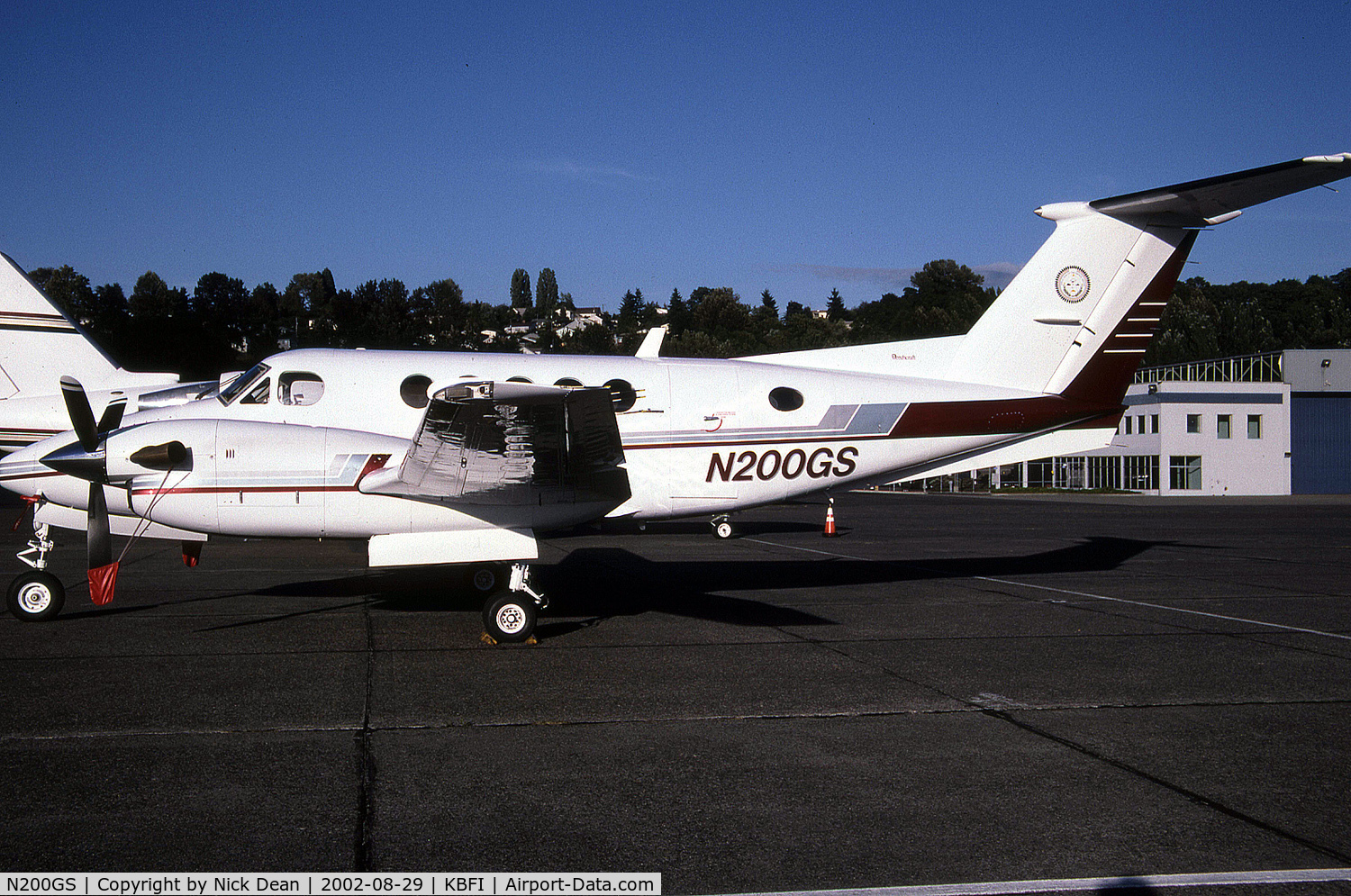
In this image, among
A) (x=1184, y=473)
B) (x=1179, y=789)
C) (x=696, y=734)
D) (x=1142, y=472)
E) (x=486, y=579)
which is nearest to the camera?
(x=1179, y=789)

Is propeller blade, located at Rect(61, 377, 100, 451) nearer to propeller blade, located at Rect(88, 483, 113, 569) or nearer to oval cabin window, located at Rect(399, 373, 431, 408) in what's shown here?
propeller blade, located at Rect(88, 483, 113, 569)

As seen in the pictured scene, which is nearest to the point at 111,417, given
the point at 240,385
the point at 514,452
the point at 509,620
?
the point at 240,385

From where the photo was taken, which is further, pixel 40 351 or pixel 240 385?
pixel 40 351

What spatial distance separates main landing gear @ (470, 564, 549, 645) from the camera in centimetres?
980

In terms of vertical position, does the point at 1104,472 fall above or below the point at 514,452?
below

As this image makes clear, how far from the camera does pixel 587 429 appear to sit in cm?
977

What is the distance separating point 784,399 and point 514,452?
358 centimetres

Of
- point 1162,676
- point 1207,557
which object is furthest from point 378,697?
point 1207,557

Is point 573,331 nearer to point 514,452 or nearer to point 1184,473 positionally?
point 1184,473

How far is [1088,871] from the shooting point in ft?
14.2

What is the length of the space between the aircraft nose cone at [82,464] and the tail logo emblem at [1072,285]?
11.0m

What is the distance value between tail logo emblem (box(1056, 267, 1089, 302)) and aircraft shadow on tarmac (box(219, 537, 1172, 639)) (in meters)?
4.74

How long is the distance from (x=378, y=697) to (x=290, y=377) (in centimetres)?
510
